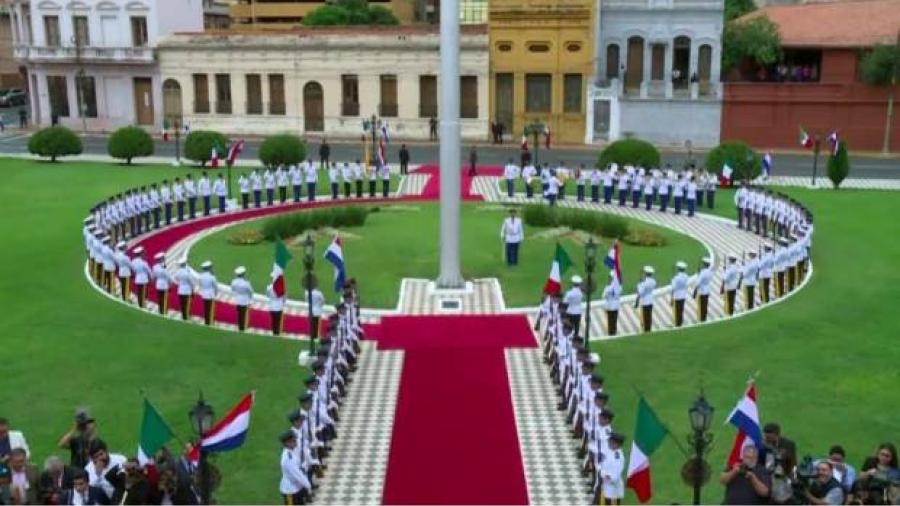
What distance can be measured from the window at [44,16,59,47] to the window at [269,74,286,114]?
531 inches

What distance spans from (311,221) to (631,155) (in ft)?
44.7

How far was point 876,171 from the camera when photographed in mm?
41188

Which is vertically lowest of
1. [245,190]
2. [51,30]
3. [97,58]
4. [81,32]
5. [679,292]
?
[679,292]

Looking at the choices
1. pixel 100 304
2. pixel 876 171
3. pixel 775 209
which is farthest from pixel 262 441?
pixel 876 171

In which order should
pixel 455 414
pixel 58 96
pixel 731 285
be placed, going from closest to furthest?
pixel 455 414 < pixel 731 285 < pixel 58 96

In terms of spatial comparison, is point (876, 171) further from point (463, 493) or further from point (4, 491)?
point (4, 491)

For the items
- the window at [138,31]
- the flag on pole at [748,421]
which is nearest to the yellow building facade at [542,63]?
the window at [138,31]

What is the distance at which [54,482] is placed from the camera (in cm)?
933

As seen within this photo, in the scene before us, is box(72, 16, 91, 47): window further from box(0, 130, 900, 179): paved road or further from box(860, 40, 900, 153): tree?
box(860, 40, 900, 153): tree

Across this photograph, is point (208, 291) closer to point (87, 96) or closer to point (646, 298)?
point (646, 298)

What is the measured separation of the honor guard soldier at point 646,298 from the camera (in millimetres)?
17641

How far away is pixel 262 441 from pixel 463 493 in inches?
121

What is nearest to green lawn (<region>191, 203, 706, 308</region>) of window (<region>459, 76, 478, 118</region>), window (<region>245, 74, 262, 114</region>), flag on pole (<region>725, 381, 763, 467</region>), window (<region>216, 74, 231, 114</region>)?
flag on pole (<region>725, 381, 763, 467</region>)

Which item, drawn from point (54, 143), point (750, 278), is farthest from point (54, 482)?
point (54, 143)
